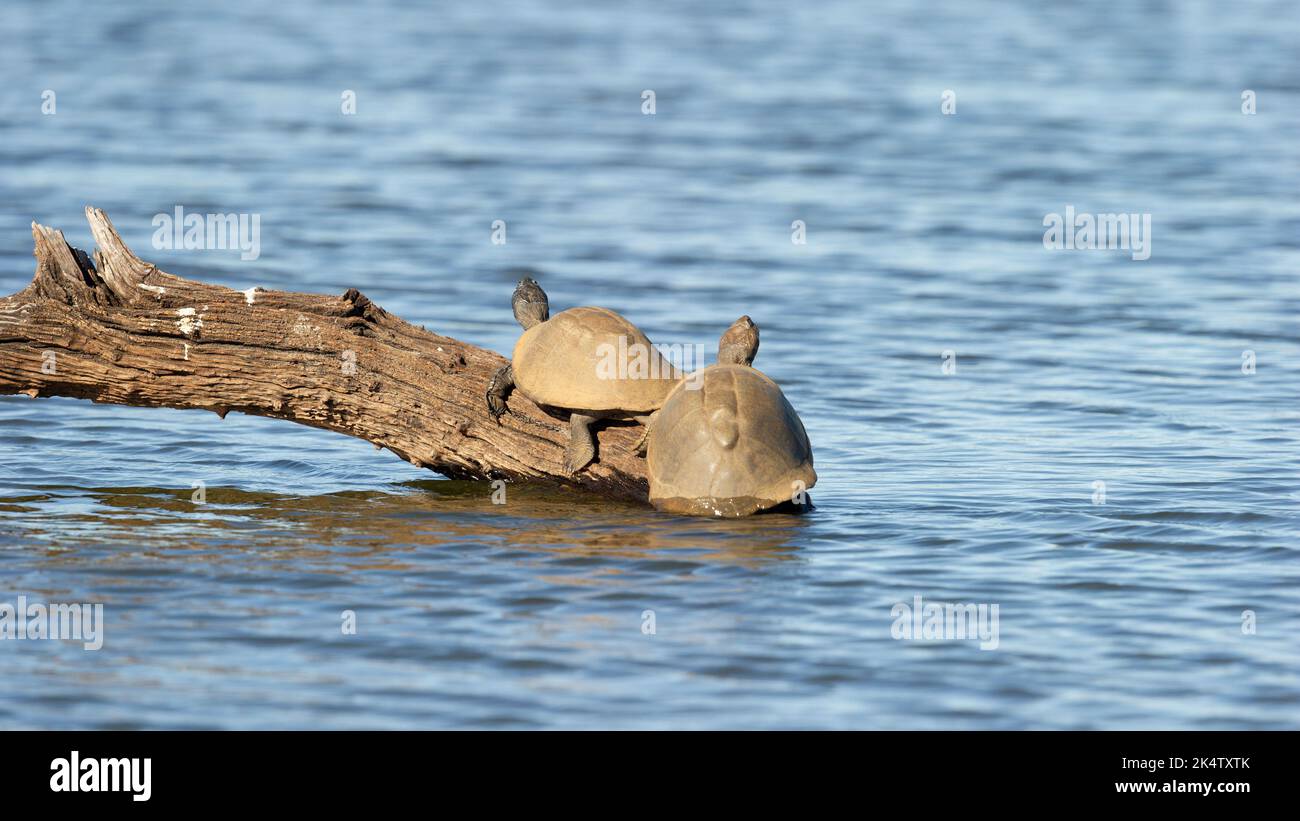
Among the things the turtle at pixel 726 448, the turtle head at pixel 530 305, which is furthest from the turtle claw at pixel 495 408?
the turtle at pixel 726 448

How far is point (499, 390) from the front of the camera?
7.89m

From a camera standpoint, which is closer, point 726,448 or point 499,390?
point 726,448

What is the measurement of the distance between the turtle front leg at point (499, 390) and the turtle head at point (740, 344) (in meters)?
1.01

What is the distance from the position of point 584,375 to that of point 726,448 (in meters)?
0.73

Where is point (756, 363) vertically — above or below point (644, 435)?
above

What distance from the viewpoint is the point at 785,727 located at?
5746 millimetres

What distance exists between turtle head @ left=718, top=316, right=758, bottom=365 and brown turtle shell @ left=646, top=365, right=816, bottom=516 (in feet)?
0.90

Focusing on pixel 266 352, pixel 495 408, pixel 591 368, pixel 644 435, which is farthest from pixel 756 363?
pixel 266 352

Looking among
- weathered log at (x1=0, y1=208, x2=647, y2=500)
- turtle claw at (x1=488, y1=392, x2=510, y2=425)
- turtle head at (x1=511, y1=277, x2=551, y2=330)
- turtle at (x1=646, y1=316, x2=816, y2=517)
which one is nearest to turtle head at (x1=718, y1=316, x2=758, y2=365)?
turtle at (x1=646, y1=316, x2=816, y2=517)

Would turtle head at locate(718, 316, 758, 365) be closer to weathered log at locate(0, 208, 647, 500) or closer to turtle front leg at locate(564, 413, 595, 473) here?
weathered log at locate(0, 208, 647, 500)

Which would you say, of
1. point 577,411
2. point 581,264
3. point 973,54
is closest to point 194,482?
point 577,411

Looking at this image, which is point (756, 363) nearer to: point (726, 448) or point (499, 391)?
point (499, 391)

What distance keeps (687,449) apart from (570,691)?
5.86ft

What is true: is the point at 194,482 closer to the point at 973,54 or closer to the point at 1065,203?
the point at 1065,203
